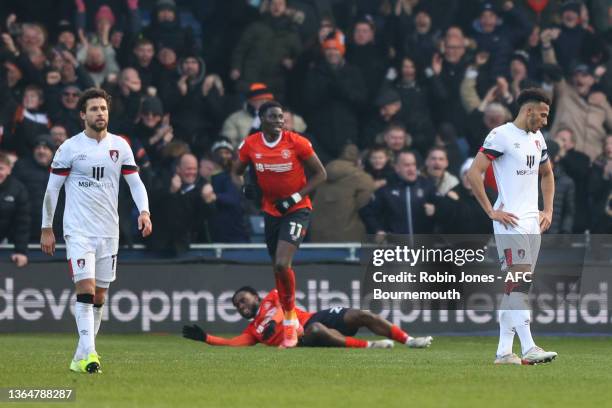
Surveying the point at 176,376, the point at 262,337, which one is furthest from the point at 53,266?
the point at 176,376

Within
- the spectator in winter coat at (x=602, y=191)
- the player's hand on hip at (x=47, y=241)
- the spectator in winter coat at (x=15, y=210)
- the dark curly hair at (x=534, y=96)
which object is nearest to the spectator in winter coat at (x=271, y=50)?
the spectator in winter coat at (x=15, y=210)

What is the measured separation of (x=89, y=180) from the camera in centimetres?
1273

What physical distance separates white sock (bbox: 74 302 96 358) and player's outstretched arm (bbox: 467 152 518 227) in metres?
3.45

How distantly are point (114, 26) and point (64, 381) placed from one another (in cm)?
1165

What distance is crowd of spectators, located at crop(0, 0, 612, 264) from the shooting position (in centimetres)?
1931

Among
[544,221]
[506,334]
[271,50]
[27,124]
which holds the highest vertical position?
[271,50]

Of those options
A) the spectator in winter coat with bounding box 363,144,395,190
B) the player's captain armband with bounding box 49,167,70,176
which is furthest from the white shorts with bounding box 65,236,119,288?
the spectator in winter coat with bounding box 363,144,395,190

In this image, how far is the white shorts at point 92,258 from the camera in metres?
12.5

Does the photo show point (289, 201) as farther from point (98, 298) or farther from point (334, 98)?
point (334, 98)

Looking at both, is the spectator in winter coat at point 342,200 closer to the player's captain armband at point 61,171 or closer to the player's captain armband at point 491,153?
the player's captain armband at point 491,153

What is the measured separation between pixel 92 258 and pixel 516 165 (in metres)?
3.76

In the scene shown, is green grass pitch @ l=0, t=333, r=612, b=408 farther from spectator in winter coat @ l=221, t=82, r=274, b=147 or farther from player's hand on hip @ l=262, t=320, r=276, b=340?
spectator in winter coat @ l=221, t=82, r=274, b=147

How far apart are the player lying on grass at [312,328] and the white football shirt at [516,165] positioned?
3.29 m

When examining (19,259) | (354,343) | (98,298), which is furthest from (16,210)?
(98,298)
